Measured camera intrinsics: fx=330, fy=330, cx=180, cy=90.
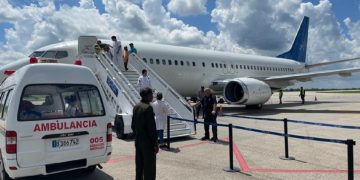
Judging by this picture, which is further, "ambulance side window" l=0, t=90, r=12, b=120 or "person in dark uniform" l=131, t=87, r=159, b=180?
"ambulance side window" l=0, t=90, r=12, b=120

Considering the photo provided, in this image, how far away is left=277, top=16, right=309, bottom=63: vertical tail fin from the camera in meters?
35.0

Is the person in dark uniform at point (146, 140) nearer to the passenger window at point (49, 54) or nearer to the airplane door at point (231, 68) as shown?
the passenger window at point (49, 54)

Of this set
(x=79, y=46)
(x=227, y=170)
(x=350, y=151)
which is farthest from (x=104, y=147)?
(x=79, y=46)

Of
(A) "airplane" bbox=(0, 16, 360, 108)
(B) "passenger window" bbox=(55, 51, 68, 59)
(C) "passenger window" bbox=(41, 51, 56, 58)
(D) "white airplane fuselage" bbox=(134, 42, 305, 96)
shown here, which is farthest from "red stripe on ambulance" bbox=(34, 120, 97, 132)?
(D) "white airplane fuselage" bbox=(134, 42, 305, 96)

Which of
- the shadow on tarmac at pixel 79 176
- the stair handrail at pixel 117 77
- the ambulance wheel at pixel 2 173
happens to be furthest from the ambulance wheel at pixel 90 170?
the stair handrail at pixel 117 77

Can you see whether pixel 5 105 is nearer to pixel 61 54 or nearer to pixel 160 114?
pixel 160 114

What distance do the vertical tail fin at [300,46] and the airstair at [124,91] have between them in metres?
24.6

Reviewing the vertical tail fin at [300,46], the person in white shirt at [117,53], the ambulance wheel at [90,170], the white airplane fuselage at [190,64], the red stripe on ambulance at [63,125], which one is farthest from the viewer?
the vertical tail fin at [300,46]

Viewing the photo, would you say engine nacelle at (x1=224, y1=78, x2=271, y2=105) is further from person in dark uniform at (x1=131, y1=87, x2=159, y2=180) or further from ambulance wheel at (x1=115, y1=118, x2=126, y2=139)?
person in dark uniform at (x1=131, y1=87, x2=159, y2=180)

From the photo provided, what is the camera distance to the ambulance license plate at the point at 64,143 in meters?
5.36

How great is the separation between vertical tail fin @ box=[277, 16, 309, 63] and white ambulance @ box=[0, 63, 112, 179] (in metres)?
32.0

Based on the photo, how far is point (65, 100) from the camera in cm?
599

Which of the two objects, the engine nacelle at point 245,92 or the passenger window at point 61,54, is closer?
the passenger window at point 61,54

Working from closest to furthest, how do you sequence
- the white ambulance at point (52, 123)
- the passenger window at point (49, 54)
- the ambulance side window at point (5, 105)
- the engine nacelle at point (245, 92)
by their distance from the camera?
the white ambulance at point (52, 123), the ambulance side window at point (5, 105), the passenger window at point (49, 54), the engine nacelle at point (245, 92)
